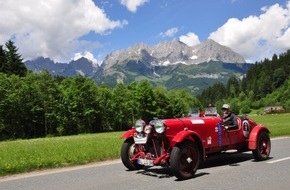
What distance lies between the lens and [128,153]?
34.3 ft

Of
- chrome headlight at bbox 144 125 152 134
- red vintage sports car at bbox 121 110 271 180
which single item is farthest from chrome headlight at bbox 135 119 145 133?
chrome headlight at bbox 144 125 152 134

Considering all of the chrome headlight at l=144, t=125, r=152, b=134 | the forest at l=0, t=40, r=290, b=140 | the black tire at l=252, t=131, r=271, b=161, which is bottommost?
the black tire at l=252, t=131, r=271, b=161

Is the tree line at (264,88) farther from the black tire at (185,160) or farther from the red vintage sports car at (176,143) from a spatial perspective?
the black tire at (185,160)

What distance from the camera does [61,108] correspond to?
229 feet

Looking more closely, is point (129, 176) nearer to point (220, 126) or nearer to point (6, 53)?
point (220, 126)

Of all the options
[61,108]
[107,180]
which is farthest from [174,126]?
[61,108]

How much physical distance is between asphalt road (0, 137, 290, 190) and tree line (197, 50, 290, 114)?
140 meters

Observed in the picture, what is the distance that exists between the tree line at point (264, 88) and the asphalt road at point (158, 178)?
458ft

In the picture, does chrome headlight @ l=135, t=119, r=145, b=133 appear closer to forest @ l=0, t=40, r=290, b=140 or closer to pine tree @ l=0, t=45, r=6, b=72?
forest @ l=0, t=40, r=290, b=140

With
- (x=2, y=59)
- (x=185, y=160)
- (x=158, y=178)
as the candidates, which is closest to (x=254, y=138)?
(x=185, y=160)

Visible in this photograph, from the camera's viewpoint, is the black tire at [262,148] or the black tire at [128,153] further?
the black tire at [262,148]

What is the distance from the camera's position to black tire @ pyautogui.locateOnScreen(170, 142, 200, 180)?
29.3 feet

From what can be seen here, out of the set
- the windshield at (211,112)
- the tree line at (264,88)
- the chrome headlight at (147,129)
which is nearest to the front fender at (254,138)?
the windshield at (211,112)

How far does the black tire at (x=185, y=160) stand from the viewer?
8.95 m
